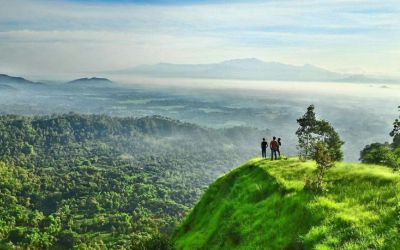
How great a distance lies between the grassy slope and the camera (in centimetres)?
2242

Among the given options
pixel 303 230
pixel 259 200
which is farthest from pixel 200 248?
pixel 303 230

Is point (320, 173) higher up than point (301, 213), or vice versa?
point (320, 173)

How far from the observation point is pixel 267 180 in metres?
39.5

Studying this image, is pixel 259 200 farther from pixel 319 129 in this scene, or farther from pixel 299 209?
pixel 319 129

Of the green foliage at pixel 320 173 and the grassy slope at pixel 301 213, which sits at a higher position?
the green foliage at pixel 320 173

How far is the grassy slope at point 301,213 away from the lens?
2242 cm

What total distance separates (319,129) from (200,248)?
133ft

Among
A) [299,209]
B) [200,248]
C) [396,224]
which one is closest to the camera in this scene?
[396,224]

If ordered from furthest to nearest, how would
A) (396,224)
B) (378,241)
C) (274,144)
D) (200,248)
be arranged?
(274,144) → (200,248) → (396,224) → (378,241)

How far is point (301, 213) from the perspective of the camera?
2745cm

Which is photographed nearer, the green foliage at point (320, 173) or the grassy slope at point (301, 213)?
the grassy slope at point (301, 213)

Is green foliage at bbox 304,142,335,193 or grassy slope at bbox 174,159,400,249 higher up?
green foliage at bbox 304,142,335,193

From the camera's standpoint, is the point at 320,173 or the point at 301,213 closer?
the point at 301,213

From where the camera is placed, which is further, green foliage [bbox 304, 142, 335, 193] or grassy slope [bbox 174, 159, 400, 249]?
green foliage [bbox 304, 142, 335, 193]
